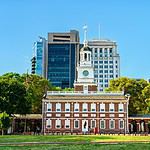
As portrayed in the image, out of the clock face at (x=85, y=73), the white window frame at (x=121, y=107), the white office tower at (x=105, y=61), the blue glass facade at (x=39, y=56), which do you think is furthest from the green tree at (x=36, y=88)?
the white office tower at (x=105, y=61)

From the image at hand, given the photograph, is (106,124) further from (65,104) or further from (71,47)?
(71,47)

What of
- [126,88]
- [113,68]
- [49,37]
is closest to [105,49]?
[113,68]

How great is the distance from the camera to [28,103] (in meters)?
72.8

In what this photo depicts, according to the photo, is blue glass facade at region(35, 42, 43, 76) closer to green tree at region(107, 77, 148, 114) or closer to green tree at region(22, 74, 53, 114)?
green tree at region(22, 74, 53, 114)

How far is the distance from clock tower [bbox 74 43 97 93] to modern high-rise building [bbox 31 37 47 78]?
8872 centimetres

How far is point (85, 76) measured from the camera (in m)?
79.0

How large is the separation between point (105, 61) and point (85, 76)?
107447 millimetres

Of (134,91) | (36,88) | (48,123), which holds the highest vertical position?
(36,88)

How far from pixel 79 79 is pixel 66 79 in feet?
293

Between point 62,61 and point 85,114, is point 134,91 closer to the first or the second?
point 85,114

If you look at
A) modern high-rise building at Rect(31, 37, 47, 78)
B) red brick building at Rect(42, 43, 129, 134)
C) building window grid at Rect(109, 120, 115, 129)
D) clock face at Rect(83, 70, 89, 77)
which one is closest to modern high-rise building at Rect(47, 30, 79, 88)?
modern high-rise building at Rect(31, 37, 47, 78)

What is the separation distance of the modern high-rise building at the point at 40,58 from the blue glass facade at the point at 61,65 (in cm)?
310

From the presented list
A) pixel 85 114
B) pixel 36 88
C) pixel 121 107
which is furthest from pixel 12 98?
pixel 121 107

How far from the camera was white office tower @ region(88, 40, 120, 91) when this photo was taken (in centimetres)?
17988
